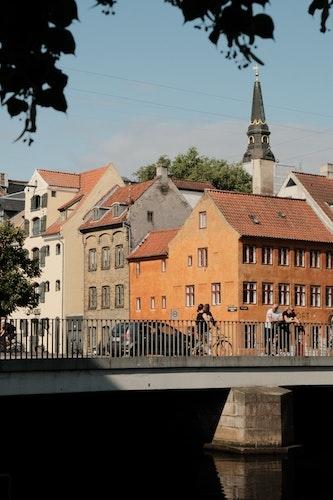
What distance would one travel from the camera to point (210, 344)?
106 ft

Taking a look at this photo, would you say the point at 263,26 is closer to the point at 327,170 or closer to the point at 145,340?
the point at 145,340

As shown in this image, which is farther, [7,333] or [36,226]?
[36,226]

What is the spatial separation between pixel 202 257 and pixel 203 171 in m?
30.7

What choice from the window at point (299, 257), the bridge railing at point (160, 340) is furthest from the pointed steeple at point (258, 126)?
the bridge railing at point (160, 340)

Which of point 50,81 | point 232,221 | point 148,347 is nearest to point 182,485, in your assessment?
point 148,347

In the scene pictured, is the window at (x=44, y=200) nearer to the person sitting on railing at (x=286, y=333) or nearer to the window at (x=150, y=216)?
the window at (x=150, y=216)

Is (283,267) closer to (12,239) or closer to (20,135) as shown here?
(12,239)

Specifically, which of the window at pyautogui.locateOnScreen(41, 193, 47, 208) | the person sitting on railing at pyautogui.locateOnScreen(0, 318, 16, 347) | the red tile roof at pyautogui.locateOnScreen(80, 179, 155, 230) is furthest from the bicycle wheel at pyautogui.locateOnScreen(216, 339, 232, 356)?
the window at pyautogui.locateOnScreen(41, 193, 47, 208)

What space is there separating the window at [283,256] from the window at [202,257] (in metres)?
5.10

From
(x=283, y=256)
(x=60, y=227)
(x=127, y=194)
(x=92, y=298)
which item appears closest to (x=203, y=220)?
(x=283, y=256)

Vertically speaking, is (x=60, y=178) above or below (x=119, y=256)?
above

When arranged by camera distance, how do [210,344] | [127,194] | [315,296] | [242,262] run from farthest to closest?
[127,194] → [315,296] → [242,262] → [210,344]

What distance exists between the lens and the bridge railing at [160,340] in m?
28.5

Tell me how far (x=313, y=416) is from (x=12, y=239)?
24.9 m
